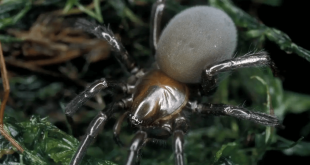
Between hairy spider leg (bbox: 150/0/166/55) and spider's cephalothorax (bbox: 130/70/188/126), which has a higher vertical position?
hairy spider leg (bbox: 150/0/166/55)

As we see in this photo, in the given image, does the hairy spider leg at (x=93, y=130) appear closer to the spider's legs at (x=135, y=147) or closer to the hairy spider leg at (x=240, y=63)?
the spider's legs at (x=135, y=147)

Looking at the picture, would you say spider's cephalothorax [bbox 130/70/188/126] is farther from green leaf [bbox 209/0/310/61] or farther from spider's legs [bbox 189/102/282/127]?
green leaf [bbox 209/0/310/61]

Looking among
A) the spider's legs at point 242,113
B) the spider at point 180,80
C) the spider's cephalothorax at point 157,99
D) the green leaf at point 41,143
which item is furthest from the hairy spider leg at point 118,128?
the spider's legs at point 242,113

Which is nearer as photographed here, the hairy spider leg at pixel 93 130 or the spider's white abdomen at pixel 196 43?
the hairy spider leg at pixel 93 130

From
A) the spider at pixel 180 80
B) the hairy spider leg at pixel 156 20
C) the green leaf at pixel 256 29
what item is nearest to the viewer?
the spider at pixel 180 80

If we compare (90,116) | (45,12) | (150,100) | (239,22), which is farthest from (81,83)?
(239,22)

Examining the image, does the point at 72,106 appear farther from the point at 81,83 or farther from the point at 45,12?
the point at 45,12

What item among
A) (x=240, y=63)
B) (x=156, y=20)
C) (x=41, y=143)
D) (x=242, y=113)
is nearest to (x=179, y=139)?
(x=242, y=113)

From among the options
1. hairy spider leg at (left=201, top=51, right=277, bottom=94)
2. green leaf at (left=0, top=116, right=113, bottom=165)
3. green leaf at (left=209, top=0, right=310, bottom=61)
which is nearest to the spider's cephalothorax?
hairy spider leg at (left=201, top=51, right=277, bottom=94)
